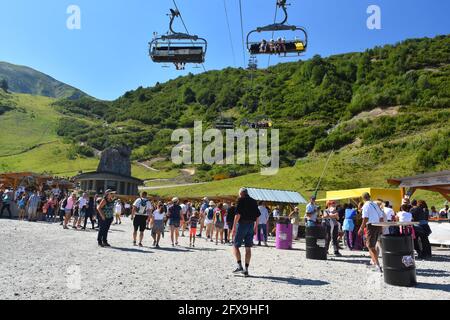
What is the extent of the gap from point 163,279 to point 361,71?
423ft

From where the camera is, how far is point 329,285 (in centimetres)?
727

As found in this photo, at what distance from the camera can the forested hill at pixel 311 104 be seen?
76938 millimetres

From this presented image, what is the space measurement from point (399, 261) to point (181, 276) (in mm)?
3836

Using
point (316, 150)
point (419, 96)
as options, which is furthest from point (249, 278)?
point (419, 96)

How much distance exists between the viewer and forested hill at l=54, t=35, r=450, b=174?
252 feet

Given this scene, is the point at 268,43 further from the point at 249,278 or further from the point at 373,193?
the point at 249,278

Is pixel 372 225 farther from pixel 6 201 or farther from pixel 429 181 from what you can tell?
pixel 6 201

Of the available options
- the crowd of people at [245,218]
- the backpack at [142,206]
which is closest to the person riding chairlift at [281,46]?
the crowd of people at [245,218]

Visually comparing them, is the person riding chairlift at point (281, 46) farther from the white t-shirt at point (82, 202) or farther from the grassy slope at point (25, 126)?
the grassy slope at point (25, 126)

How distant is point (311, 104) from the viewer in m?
114

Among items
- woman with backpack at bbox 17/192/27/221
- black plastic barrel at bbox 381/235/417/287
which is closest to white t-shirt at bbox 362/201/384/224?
black plastic barrel at bbox 381/235/417/287

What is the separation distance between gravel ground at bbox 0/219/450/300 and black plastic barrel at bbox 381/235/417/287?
0.74 ft

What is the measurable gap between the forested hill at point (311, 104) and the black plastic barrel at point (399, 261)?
4438 cm

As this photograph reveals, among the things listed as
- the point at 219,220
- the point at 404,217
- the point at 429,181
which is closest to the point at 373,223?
the point at 404,217
